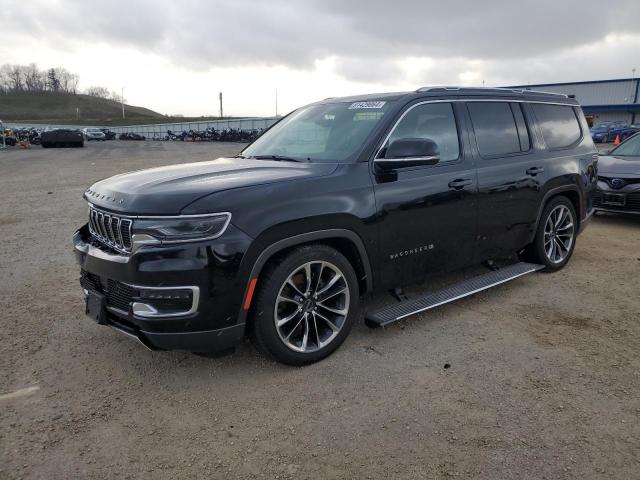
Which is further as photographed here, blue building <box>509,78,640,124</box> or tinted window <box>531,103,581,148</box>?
blue building <box>509,78,640,124</box>

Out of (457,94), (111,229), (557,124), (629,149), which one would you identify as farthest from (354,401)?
(629,149)

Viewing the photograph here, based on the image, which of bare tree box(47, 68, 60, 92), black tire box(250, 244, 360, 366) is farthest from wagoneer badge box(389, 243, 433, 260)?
bare tree box(47, 68, 60, 92)

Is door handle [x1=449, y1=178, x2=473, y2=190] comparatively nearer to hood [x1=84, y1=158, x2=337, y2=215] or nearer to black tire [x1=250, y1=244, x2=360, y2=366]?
hood [x1=84, y1=158, x2=337, y2=215]

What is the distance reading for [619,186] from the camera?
802cm

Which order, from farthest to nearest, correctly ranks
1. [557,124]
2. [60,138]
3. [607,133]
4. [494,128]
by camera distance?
[60,138]
[607,133]
[557,124]
[494,128]

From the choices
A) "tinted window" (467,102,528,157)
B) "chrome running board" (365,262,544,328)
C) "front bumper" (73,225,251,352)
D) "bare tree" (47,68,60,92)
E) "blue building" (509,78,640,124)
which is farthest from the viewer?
"bare tree" (47,68,60,92)

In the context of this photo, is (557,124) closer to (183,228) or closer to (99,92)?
(183,228)

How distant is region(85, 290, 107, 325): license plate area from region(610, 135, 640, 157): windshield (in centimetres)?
895

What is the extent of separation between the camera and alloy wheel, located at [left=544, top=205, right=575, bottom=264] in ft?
18.3

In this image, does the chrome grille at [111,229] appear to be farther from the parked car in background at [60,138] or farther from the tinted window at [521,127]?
the parked car in background at [60,138]

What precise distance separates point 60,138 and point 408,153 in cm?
4189

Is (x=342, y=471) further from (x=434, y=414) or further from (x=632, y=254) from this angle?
(x=632, y=254)

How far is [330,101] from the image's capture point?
483 centimetres

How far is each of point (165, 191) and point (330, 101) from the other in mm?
2159
